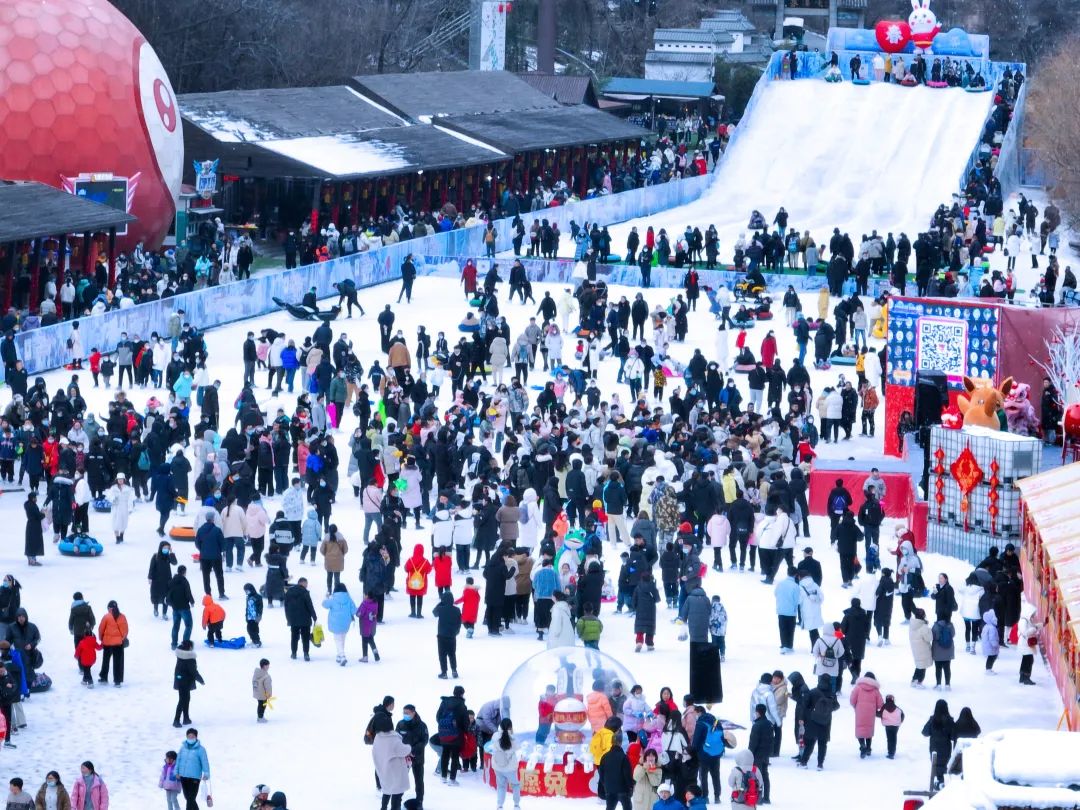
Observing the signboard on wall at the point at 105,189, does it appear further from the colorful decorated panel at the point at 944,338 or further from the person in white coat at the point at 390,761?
the person in white coat at the point at 390,761

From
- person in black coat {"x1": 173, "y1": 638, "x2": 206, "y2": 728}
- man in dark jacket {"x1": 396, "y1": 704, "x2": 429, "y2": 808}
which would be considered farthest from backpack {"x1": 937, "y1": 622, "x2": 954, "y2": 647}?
person in black coat {"x1": 173, "y1": 638, "x2": 206, "y2": 728}

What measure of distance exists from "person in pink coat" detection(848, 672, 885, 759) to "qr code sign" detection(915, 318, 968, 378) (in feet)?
35.8

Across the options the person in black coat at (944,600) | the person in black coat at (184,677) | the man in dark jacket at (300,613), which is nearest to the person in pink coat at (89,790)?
the person in black coat at (184,677)

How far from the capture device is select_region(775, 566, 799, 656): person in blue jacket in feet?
65.5

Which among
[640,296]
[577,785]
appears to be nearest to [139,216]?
[640,296]

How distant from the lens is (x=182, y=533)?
76.5ft

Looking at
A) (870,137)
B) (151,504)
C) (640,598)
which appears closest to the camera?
(640,598)

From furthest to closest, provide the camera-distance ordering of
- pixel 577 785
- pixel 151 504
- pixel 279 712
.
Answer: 1. pixel 151 504
2. pixel 279 712
3. pixel 577 785

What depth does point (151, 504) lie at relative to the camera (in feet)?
81.6

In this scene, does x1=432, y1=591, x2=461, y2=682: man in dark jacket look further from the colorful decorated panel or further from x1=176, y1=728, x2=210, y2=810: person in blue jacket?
the colorful decorated panel

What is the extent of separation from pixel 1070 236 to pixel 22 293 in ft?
76.7

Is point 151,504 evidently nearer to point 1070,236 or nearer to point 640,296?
point 640,296

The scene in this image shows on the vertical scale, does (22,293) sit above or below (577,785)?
above

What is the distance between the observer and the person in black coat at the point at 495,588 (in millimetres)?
20453
